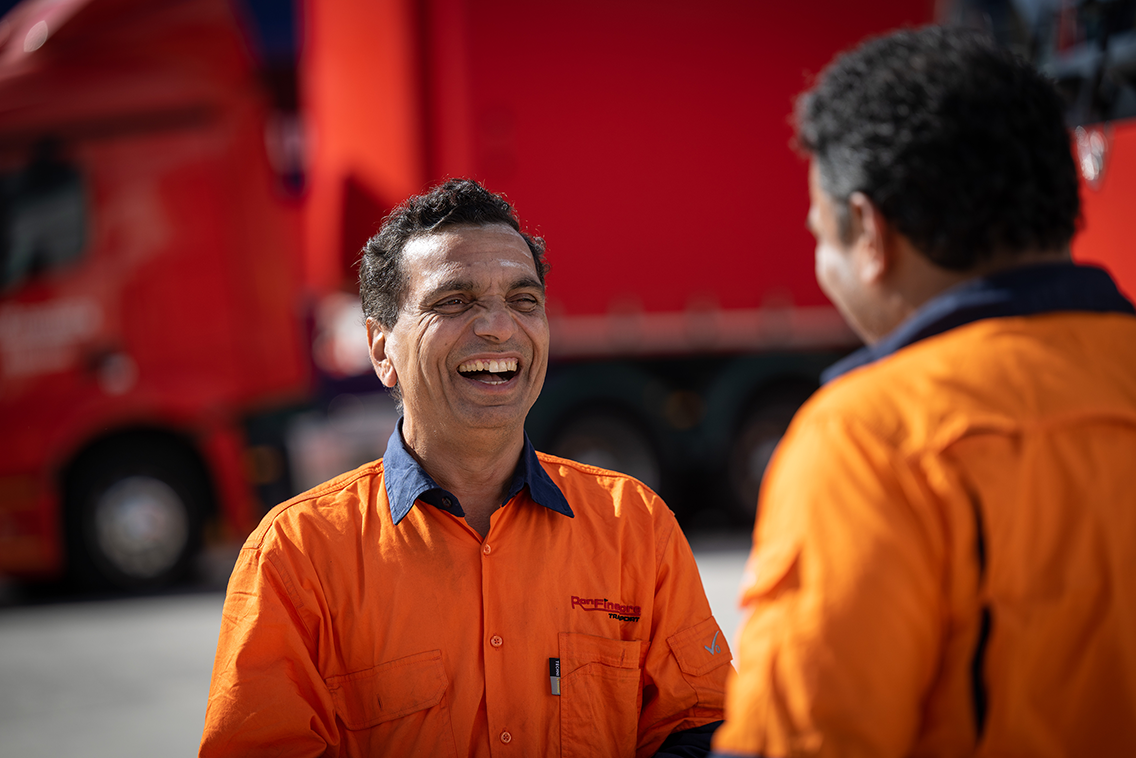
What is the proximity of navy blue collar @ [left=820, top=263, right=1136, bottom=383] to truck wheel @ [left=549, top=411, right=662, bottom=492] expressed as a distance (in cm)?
702

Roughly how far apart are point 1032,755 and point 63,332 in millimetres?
7278

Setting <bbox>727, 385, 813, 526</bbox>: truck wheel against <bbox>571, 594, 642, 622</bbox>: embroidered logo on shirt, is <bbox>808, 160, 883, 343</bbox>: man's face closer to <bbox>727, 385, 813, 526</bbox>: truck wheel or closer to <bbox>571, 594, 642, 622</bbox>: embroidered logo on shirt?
<bbox>571, 594, 642, 622</bbox>: embroidered logo on shirt

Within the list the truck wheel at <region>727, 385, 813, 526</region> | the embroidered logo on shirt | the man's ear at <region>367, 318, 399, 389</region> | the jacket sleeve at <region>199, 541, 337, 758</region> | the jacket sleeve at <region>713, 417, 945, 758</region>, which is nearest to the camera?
→ the jacket sleeve at <region>713, 417, 945, 758</region>

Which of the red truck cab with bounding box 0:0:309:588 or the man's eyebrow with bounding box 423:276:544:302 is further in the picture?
the red truck cab with bounding box 0:0:309:588

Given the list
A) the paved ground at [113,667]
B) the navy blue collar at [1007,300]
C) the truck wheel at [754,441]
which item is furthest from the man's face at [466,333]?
the truck wheel at [754,441]

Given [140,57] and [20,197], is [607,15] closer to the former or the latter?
[140,57]

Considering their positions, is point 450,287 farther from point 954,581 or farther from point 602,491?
point 954,581

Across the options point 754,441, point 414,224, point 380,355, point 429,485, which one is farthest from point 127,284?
point 429,485

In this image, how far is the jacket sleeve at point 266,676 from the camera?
1.79m

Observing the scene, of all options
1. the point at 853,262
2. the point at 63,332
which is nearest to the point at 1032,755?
the point at 853,262

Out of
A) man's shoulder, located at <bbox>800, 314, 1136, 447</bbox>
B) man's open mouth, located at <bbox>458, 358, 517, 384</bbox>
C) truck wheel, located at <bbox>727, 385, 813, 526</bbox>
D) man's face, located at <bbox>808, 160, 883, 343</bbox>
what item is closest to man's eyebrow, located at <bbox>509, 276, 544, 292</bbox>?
man's open mouth, located at <bbox>458, 358, 517, 384</bbox>

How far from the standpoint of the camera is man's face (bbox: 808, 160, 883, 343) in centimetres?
133

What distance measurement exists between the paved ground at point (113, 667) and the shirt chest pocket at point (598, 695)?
3172 mm

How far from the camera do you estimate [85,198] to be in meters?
7.30
